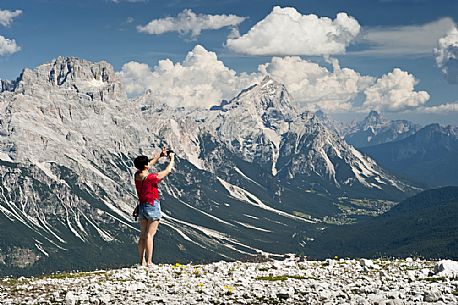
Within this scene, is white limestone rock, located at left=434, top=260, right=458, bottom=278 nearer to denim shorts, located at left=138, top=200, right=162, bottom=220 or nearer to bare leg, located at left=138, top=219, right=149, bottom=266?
denim shorts, located at left=138, top=200, right=162, bottom=220

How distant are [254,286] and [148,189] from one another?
347 inches

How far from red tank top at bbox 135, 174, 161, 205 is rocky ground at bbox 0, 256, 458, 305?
3955 mm

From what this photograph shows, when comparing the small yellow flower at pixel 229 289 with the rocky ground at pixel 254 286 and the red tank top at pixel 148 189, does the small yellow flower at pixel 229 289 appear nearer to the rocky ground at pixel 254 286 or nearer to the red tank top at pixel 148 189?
the rocky ground at pixel 254 286

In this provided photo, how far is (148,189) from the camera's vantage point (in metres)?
31.5

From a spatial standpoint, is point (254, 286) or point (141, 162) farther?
point (141, 162)

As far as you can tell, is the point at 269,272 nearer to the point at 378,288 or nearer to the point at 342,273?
the point at 342,273

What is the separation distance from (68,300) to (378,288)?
13367 mm

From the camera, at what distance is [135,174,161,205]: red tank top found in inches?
1232

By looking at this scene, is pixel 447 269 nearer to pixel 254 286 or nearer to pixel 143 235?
pixel 254 286

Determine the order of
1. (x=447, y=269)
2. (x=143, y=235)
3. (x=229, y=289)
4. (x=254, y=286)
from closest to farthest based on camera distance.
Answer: (x=229, y=289)
(x=254, y=286)
(x=447, y=269)
(x=143, y=235)

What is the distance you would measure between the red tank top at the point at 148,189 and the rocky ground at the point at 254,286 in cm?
396

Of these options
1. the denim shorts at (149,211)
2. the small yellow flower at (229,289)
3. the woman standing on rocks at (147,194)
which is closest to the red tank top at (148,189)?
the woman standing on rocks at (147,194)

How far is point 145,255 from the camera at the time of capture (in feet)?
111

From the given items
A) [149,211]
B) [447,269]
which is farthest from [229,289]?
[447,269]
